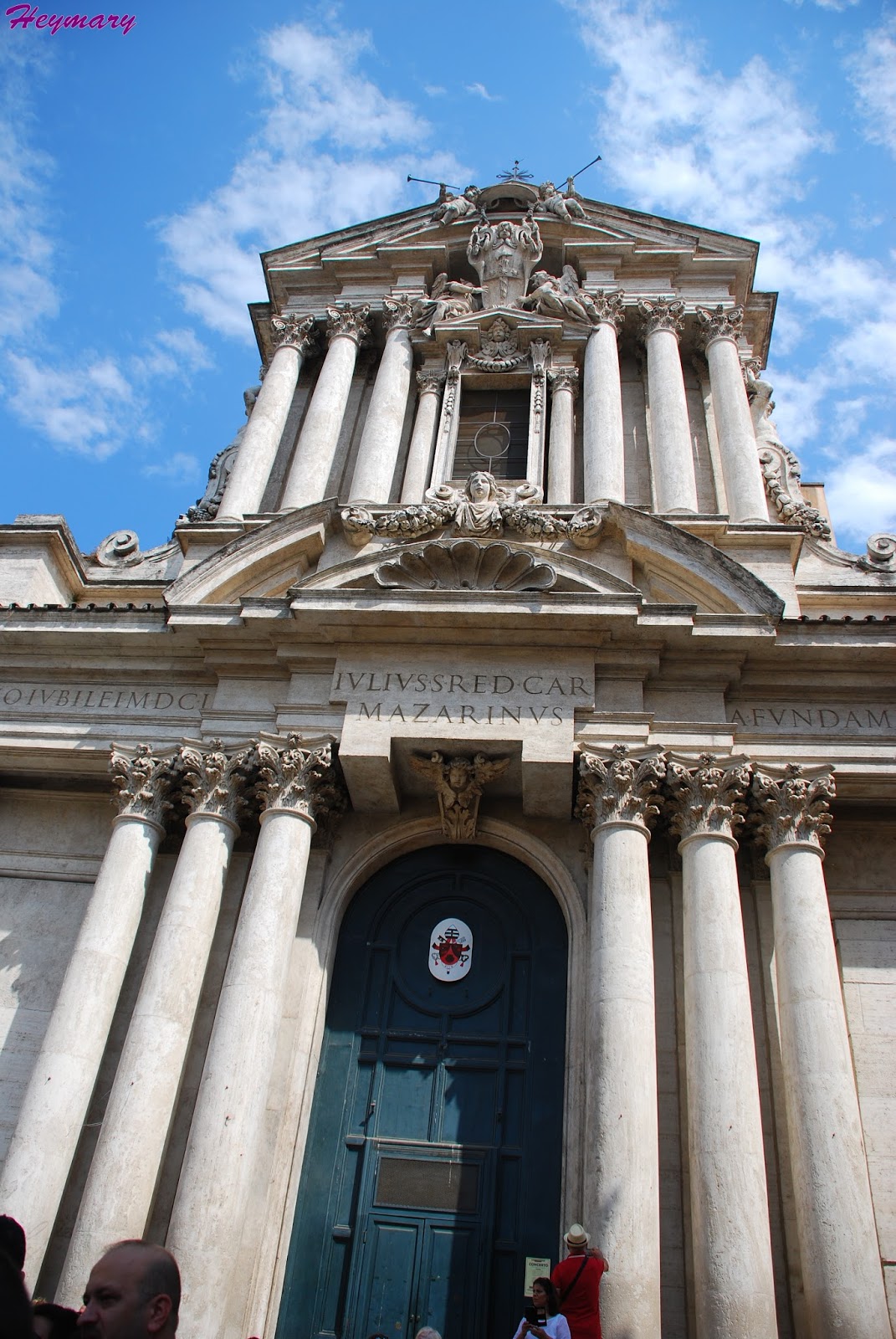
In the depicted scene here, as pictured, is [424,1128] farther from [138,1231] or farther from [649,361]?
[649,361]

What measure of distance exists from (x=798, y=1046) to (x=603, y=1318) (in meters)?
2.95

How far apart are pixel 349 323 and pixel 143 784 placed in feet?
30.4

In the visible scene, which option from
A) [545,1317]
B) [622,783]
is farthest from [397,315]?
[545,1317]

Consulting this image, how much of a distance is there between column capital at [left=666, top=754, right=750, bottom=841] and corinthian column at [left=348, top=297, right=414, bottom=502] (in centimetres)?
607

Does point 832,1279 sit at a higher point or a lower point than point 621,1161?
lower

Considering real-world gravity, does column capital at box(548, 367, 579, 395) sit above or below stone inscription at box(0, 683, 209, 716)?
above

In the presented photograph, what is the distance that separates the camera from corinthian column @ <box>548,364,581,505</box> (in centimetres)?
→ 1498

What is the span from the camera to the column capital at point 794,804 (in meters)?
11.0

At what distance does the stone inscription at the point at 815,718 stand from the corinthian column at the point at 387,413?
19.8 ft

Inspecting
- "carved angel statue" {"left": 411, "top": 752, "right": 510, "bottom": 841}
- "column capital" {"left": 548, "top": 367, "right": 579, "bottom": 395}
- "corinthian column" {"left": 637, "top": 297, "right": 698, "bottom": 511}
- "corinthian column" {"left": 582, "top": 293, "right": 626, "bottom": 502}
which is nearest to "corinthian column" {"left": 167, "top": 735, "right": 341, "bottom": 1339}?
"carved angel statue" {"left": 411, "top": 752, "right": 510, "bottom": 841}

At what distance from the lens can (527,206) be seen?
19.1m

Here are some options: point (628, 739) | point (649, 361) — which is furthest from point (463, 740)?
point (649, 361)

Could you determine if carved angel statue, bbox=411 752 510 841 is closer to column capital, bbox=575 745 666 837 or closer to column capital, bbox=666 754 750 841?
column capital, bbox=575 745 666 837

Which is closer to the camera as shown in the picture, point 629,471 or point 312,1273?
point 312,1273
